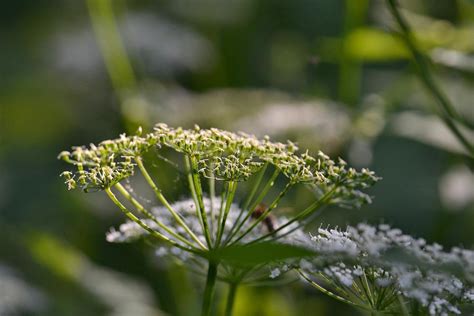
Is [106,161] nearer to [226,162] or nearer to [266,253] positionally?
[226,162]

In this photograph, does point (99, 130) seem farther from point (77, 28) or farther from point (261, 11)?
point (261, 11)

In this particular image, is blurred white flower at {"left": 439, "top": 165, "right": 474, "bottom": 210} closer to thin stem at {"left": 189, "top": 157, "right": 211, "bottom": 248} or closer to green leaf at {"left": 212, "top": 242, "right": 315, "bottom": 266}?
thin stem at {"left": 189, "top": 157, "right": 211, "bottom": 248}

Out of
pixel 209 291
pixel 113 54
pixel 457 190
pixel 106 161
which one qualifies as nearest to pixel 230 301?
pixel 209 291

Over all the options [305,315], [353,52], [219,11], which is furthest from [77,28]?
[305,315]

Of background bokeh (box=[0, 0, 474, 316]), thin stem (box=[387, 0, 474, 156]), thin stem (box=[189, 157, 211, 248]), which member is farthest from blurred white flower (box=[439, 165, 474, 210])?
thin stem (box=[189, 157, 211, 248])

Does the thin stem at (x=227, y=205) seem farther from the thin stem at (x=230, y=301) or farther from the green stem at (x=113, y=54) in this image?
the green stem at (x=113, y=54)

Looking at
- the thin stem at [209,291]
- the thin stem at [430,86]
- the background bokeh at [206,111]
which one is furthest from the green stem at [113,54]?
the thin stem at [209,291]
